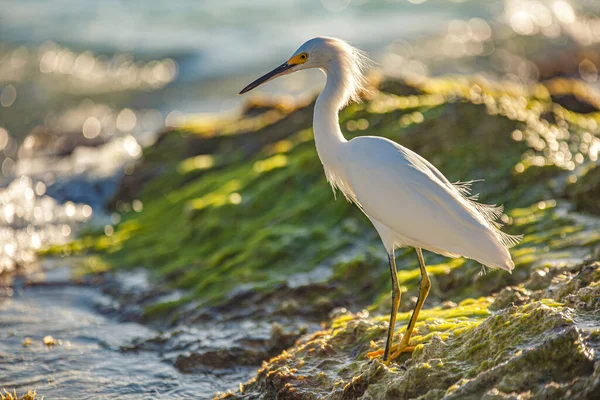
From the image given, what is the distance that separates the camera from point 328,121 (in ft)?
18.1

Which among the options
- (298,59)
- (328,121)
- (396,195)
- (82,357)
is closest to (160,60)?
(82,357)

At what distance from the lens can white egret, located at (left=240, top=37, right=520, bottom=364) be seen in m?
4.95

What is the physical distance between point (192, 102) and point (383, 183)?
18.1 meters

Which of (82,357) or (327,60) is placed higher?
(327,60)

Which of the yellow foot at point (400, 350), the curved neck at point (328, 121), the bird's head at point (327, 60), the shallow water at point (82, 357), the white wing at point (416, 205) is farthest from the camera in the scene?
the shallow water at point (82, 357)

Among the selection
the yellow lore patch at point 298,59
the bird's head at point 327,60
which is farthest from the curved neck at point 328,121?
the yellow lore patch at point 298,59

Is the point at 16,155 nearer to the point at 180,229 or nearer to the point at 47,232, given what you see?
the point at 47,232

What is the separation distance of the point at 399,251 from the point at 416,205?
10.6 ft

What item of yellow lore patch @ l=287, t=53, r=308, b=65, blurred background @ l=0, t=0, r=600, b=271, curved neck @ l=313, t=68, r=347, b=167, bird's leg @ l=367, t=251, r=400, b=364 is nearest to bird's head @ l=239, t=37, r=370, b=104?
yellow lore patch @ l=287, t=53, r=308, b=65

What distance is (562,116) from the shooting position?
33.0ft

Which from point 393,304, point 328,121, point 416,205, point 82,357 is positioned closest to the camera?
point 416,205

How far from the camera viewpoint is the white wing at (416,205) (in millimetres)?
4898

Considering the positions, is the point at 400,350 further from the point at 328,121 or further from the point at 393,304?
the point at 328,121

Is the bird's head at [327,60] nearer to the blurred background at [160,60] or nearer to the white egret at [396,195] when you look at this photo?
the white egret at [396,195]
